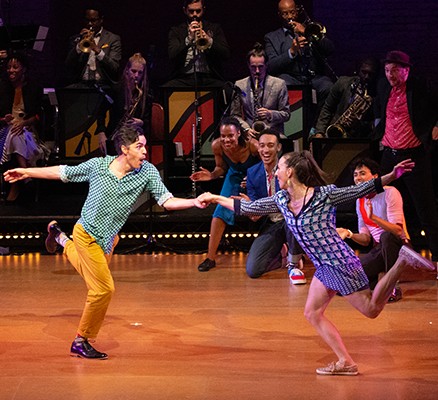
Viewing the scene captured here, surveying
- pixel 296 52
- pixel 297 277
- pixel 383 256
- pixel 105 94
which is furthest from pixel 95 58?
pixel 383 256

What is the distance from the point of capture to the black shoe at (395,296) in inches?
297

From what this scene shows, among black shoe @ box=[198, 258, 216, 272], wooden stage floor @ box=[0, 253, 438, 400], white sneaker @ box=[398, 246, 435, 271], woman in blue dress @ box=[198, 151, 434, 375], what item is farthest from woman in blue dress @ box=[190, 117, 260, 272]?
white sneaker @ box=[398, 246, 435, 271]

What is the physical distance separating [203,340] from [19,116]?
15.8 ft

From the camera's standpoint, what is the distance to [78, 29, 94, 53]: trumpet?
10208 mm

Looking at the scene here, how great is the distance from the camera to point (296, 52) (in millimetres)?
10188

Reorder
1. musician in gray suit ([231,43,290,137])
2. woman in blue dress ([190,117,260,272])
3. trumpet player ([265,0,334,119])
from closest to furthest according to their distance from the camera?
1. woman in blue dress ([190,117,260,272])
2. musician in gray suit ([231,43,290,137])
3. trumpet player ([265,0,334,119])

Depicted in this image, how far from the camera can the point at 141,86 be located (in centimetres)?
981

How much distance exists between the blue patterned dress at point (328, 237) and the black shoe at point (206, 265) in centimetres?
322

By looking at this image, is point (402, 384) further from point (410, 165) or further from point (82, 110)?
point (82, 110)

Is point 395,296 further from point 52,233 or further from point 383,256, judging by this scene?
point 52,233

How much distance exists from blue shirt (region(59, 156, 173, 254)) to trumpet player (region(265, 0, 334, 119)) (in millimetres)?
4200

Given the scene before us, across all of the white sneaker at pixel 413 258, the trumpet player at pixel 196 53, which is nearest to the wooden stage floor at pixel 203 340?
the white sneaker at pixel 413 258

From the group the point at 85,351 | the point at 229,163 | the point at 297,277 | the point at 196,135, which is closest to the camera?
the point at 85,351

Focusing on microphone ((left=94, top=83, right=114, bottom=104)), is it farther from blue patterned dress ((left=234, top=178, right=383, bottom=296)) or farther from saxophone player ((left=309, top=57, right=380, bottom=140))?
blue patterned dress ((left=234, top=178, right=383, bottom=296))
